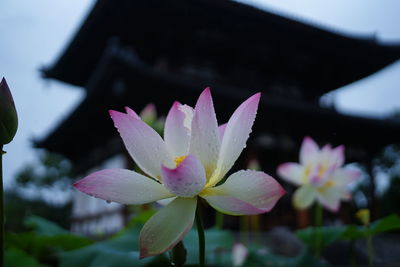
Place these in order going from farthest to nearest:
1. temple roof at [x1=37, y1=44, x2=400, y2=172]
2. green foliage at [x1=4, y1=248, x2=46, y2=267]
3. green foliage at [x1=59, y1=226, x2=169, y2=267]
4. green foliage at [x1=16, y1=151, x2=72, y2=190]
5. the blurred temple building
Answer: green foliage at [x1=16, y1=151, x2=72, y2=190] → the blurred temple building → temple roof at [x1=37, y1=44, x2=400, y2=172] → green foliage at [x1=4, y1=248, x2=46, y2=267] → green foliage at [x1=59, y1=226, x2=169, y2=267]

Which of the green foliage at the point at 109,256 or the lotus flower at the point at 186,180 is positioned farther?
the green foliage at the point at 109,256

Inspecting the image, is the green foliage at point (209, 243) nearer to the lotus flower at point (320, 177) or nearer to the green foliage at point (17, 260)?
the lotus flower at point (320, 177)

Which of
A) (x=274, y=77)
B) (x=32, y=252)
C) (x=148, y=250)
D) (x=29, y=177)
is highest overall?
(x=274, y=77)

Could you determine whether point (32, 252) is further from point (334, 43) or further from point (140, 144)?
point (334, 43)

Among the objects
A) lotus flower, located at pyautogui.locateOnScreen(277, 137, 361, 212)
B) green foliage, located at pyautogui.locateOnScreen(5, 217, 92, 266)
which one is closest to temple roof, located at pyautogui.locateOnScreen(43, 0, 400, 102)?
green foliage, located at pyautogui.locateOnScreen(5, 217, 92, 266)

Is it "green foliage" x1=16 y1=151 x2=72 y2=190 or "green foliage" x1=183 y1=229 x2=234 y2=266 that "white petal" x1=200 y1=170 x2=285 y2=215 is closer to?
"green foliage" x1=183 y1=229 x2=234 y2=266

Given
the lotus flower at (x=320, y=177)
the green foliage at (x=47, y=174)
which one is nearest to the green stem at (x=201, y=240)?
the lotus flower at (x=320, y=177)

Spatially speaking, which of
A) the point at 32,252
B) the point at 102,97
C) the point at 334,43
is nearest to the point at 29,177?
the point at 102,97
